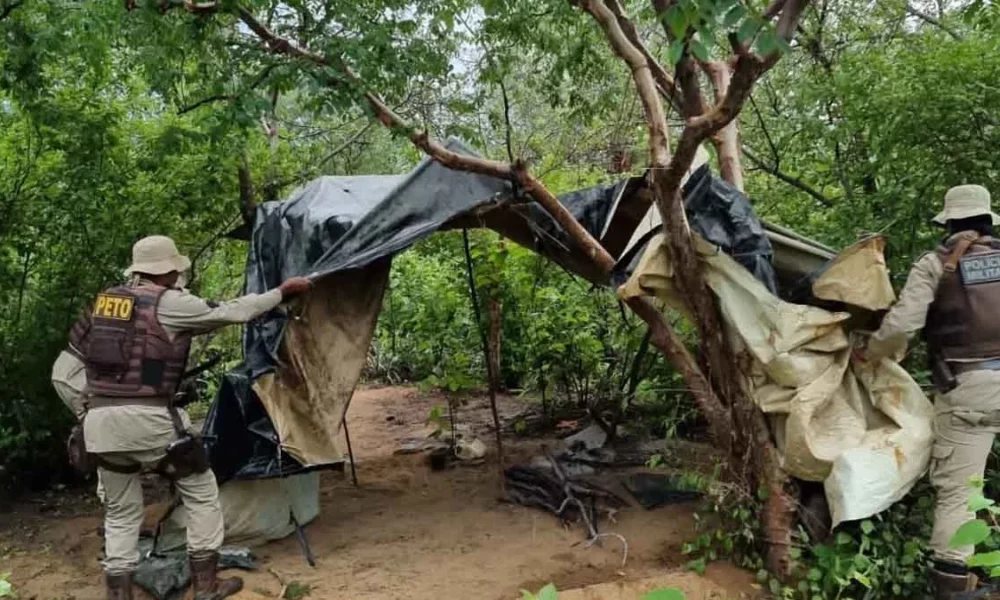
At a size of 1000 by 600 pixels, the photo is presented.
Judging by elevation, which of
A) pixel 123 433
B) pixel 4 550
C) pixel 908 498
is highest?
pixel 123 433

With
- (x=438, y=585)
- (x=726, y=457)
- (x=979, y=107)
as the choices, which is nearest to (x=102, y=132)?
(x=438, y=585)

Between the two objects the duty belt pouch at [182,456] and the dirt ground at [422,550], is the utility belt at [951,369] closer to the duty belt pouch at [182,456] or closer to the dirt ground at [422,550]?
the dirt ground at [422,550]

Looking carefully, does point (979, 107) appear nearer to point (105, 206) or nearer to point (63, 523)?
point (105, 206)

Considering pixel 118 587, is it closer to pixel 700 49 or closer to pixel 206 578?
pixel 206 578

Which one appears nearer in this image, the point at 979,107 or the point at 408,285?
the point at 979,107

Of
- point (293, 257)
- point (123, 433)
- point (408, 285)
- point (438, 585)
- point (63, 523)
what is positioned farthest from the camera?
point (408, 285)

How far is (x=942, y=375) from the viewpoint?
3.53 m

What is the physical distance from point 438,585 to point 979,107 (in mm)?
3642

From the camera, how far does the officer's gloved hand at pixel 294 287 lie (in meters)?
3.89

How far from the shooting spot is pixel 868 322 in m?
3.68

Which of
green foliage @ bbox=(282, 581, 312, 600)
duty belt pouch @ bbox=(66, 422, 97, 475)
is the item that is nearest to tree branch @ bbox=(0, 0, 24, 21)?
duty belt pouch @ bbox=(66, 422, 97, 475)

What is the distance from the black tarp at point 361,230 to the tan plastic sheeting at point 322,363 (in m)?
0.09

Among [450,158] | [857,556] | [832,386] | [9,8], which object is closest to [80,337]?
[9,8]

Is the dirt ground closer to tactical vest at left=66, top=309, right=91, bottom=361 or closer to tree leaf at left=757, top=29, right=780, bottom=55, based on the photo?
tactical vest at left=66, top=309, right=91, bottom=361
